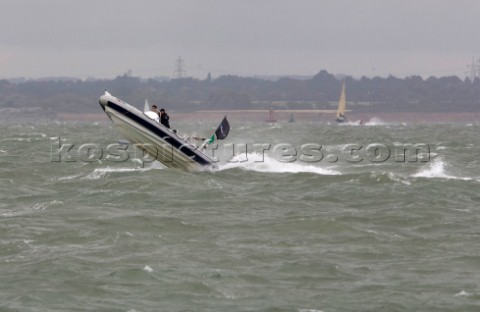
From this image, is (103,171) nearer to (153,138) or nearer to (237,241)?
(153,138)

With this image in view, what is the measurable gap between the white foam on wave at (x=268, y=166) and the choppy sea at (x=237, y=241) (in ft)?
5.47

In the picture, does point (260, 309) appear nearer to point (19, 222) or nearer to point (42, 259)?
point (42, 259)

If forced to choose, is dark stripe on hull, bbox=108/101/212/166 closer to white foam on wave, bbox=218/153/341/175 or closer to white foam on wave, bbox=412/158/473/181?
white foam on wave, bbox=218/153/341/175

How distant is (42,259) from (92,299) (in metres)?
3.05

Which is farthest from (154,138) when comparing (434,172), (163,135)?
(434,172)

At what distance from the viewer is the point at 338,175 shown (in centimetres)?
3372

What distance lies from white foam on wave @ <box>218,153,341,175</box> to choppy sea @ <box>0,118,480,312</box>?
1.67m

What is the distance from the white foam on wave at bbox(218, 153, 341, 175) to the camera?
36375 mm

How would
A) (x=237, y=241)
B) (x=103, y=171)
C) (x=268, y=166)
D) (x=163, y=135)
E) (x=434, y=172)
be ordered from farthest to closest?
(x=268, y=166) < (x=434, y=172) < (x=103, y=171) < (x=163, y=135) < (x=237, y=241)

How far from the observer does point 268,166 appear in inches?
1490

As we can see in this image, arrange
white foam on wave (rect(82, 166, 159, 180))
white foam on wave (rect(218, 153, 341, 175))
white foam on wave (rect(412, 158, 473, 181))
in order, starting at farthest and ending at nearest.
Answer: white foam on wave (rect(218, 153, 341, 175)) → white foam on wave (rect(412, 158, 473, 181)) → white foam on wave (rect(82, 166, 159, 180))

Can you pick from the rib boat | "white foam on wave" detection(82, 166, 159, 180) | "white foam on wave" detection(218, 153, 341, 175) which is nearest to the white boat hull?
the rib boat

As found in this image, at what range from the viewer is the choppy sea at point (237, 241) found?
1611cm

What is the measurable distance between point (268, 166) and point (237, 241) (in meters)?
17.4
